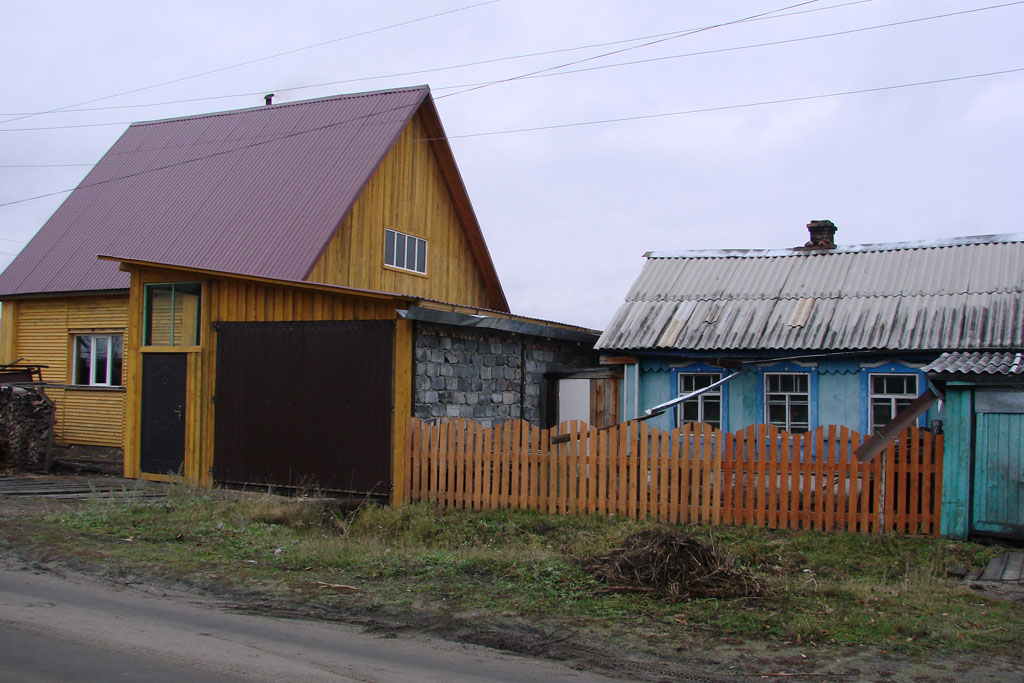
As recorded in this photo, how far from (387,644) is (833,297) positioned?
13.5 meters

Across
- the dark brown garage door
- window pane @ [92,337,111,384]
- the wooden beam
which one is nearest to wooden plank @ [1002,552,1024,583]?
the wooden beam

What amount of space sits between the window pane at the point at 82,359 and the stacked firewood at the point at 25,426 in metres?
4.07

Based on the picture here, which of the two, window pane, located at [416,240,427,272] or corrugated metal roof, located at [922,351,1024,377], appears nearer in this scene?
corrugated metal roof, located at [922,351,1024,377]

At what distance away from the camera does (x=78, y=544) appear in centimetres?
966

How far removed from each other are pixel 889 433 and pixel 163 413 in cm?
1134

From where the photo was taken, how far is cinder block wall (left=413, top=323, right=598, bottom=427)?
1385 centimetres

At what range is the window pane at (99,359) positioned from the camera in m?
20.7

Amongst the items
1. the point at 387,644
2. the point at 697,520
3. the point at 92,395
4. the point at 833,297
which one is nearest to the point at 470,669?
the point at 387,644

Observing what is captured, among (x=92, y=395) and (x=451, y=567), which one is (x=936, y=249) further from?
A: (x=92, y=395)

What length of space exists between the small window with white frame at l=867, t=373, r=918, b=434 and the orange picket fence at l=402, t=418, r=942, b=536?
4091mm

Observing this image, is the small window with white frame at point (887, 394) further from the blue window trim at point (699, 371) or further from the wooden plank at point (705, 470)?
the wooden plank at point (705, 470)

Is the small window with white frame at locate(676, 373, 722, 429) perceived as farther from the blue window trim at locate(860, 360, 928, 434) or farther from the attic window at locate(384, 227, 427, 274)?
the attic window at locate(384, 227, 427, 274)

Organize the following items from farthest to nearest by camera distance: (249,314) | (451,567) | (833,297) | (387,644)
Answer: (833,297)
(249,314)
(451,567)
(387,644)

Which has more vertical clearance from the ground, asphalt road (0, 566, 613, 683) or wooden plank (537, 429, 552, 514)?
wooden plank (537, 429, 552, 514)
